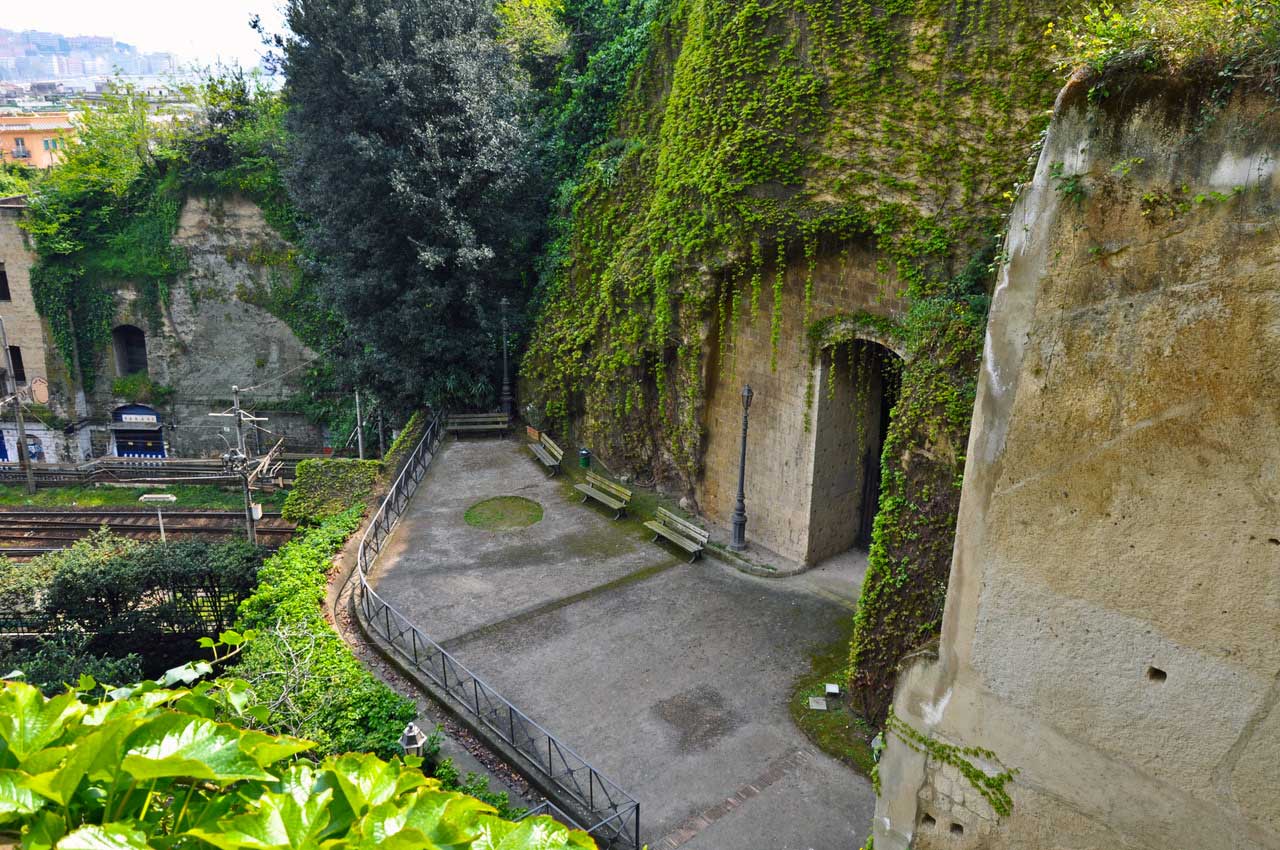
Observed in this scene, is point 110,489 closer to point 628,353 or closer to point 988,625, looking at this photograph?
point 628,353

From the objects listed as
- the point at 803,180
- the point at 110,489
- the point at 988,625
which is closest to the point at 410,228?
the point at 803,180

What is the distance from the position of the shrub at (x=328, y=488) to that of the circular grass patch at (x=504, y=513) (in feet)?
7.94

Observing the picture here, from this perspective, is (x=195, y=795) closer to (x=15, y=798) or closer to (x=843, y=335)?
(x=15, y=798)

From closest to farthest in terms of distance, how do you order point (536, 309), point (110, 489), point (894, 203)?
point (894, 203) < point (536, 309) < point (110, 489)

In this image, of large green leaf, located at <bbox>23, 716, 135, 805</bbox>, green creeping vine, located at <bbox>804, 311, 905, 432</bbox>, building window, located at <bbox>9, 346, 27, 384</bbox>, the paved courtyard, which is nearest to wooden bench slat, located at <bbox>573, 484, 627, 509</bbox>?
the paved courtyard

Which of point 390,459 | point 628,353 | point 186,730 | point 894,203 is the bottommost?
point 390,459

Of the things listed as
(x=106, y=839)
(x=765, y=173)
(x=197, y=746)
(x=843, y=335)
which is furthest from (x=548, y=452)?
(x=106, y=839)

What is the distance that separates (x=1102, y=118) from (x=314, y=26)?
19555mm

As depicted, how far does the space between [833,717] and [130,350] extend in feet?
96.4

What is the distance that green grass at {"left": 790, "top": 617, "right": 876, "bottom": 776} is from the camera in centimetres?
1080

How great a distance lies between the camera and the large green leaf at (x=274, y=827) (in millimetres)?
2535

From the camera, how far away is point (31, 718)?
10.0ft

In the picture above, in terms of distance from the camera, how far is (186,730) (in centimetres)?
294

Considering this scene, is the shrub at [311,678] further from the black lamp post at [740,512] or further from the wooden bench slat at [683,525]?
the black lamp post at [740,512]
